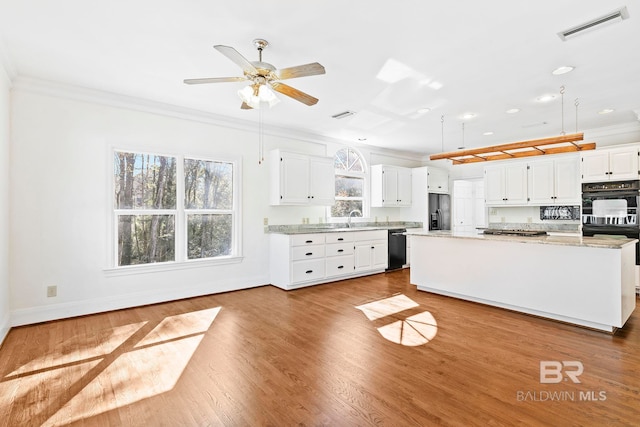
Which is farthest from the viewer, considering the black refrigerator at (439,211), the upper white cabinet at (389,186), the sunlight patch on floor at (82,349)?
the black refrigerator at (439,211)

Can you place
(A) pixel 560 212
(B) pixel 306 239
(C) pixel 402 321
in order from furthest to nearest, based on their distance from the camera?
(A) pixel 560 212 → (B) pixel 306 239 → (C) pixel 402 321

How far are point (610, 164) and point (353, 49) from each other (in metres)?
4.62

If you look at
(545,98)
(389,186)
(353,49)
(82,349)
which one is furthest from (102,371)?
(389,186)

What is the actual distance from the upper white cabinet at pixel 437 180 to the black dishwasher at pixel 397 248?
1.30 meters

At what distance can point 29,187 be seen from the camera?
3.47m

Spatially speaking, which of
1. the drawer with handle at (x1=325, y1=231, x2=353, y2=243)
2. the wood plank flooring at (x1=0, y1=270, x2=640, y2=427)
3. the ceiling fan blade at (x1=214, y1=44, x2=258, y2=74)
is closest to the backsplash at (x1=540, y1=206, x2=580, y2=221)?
the wood plank flooring at (x1=0, y1=270, x2=640, y2=427)

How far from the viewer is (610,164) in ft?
16.0

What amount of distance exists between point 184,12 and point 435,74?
239 centimetres

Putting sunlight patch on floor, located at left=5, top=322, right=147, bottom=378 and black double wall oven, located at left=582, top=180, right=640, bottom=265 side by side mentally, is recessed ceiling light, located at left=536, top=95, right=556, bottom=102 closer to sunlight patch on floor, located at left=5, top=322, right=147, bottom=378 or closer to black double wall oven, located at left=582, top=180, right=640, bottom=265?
black double wall oven, located at left=582, top=180, right=640, bottom=265

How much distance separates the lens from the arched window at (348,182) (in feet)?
21.3

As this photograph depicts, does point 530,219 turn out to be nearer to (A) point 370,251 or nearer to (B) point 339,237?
(A) point 370,251

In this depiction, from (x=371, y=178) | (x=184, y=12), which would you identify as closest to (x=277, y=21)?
(x=184, y=12)
